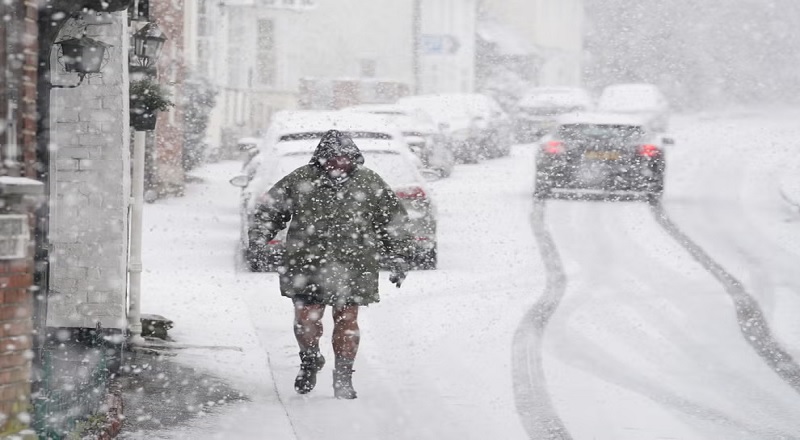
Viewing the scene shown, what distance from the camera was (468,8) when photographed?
168 ft

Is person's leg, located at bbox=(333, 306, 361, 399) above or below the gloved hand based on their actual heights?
below

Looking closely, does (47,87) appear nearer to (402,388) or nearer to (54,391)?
(54,391)

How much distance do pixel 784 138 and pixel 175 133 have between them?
2095cm

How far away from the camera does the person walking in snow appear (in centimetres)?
779

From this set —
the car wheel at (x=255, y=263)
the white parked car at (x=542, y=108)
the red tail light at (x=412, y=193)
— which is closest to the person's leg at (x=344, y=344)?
the red tail light at (x=412, y=193)

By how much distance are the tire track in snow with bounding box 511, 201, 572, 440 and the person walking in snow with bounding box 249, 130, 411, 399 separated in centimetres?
109

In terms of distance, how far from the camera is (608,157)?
19688 millimetres

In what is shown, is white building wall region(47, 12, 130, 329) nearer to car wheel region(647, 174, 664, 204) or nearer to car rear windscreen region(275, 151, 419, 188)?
car rear windscreen region(275, 151, 419, 188)

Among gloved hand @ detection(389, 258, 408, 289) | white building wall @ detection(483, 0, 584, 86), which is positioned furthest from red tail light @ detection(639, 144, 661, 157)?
white building wall @ detection(483, 0, 584, 86)

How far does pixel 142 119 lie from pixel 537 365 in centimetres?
339

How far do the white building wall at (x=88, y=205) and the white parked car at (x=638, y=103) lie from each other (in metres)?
28.5

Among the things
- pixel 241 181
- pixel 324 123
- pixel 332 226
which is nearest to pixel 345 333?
pixel 332 226

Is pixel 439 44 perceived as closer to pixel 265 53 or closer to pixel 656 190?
pixel 265 53

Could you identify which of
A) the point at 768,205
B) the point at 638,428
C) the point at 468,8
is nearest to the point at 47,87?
the point at 638,428
